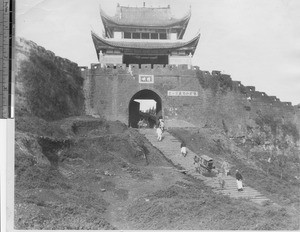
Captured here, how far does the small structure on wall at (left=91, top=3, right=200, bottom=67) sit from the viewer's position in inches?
1072

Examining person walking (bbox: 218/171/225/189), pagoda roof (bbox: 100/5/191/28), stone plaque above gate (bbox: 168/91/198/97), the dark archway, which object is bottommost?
→ person walking (bbox: 218/171/225/189)

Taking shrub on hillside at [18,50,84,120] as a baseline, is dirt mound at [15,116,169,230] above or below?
below

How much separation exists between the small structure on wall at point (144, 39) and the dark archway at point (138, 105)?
2.42 m

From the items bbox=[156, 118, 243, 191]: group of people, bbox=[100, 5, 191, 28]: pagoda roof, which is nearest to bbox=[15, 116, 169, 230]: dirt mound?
bbox=[156, 118, 243, 191]: group of people

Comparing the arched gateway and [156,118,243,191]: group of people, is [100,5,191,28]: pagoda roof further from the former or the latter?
[156,118,243,191]: group of people

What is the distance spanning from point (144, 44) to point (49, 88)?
828 cm

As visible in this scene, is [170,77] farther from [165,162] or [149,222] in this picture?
[149,222]

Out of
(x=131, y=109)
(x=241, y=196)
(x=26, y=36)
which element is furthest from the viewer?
(x=131, y=109)

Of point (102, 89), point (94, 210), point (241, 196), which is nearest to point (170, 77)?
point (102, 89)

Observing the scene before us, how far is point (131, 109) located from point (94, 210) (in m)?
15.8

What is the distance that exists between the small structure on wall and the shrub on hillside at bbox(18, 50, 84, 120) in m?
3.48

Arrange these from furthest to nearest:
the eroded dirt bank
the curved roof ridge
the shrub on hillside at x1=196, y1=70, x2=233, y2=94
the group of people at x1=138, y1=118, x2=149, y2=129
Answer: the curved roof ridge, the group of people at x1=138, y1=118, x2=149, y2=129, the shrub on hillside at x1=196, y1=70, x2=233, y2=94, the eroded dirt bank

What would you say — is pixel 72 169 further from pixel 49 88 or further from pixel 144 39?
pixel 144 39

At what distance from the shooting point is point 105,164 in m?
15.9
